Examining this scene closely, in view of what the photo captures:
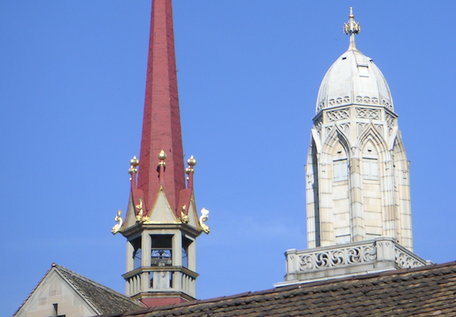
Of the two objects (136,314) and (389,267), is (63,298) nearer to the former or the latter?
(136,314)

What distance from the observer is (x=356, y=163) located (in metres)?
41.1

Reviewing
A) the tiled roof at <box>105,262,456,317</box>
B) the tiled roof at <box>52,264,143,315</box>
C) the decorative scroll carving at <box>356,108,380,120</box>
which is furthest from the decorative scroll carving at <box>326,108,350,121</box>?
the tiled roof at <box>105,262,456,317</box>

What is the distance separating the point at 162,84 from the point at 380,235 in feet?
42.1

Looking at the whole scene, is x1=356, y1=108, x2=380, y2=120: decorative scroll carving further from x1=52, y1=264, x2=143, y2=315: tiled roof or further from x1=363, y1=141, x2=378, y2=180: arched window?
→ x1=52, y1=264, x2=143, y2=315: tiled roof

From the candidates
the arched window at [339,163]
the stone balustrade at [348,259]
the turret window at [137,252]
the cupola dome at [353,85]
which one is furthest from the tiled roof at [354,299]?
the turret window at [137,252]

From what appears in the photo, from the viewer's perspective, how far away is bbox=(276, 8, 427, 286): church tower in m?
40.6

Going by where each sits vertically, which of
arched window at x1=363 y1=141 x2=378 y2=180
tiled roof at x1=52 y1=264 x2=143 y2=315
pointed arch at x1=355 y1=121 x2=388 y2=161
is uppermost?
pointed arch at x1=355 y1=121 x2=388 y2=161

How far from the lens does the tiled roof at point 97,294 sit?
98.7ft

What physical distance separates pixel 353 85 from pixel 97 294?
1494 centimetres

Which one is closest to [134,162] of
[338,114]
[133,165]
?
[133,165]

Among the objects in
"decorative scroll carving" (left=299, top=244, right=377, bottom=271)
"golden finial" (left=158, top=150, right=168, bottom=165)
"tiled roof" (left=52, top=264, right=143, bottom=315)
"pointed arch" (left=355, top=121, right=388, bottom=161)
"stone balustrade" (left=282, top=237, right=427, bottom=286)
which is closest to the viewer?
"tiled roof" (left=52, top=264, right=143, bottom=315)

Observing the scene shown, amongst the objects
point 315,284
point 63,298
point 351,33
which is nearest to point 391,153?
point 351,33

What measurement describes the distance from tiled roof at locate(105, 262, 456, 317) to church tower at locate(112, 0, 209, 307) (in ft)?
62.0

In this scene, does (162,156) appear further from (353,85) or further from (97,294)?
(97,294)
